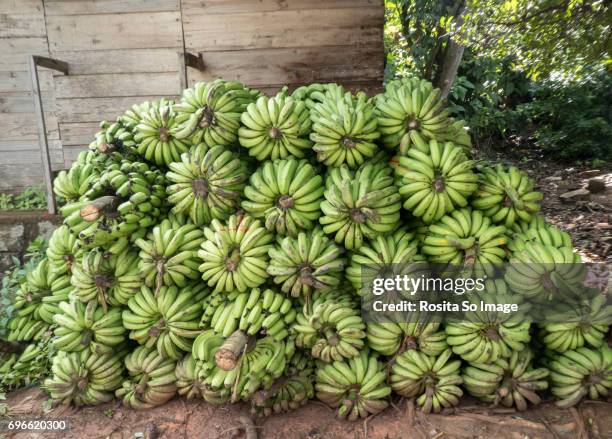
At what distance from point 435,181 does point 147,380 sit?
235cm

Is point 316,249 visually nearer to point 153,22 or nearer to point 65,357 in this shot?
point 65,357

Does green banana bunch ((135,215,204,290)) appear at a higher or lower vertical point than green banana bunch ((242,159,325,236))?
lower

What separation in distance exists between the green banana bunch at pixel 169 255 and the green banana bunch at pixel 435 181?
1.43 meters

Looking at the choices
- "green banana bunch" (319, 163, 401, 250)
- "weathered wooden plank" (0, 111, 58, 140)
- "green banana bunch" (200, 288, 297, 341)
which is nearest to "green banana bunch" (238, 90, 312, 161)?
"green banana bunch" (319, 163, 401, 250)

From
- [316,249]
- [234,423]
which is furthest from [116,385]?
[316,249]

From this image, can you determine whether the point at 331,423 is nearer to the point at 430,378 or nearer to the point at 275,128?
the point at 430,378

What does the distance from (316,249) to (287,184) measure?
46 cm

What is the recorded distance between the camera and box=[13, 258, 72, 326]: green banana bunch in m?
3.46

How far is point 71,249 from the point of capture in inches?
124

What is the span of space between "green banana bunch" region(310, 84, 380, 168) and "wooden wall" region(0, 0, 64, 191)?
13.4 feet

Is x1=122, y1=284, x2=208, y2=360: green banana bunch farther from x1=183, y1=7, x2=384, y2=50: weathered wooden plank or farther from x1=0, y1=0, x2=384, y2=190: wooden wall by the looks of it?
x1=183, y1=7, x2=384, y2=50: weathered wooden plank

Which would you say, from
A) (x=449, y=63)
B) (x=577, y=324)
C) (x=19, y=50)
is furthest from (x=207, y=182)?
(x=449, y=63)

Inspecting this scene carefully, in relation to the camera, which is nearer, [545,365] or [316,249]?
[316,249]

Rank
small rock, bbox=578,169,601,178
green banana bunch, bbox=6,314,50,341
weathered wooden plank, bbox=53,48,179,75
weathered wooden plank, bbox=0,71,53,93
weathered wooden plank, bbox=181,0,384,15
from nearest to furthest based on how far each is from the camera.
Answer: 1. green banana bunch, bbox=6,314,50,341
2. weathered wooden plank, bbox=181,0,384,15
3. weathered wooden plank, bbox=53,48,179,75
4. weathered wooden plank, bbox=0,71,53,93
5. small rock, bbox=578,169,601,178
